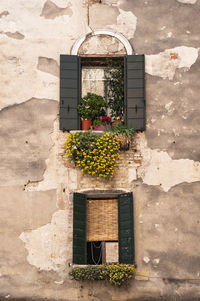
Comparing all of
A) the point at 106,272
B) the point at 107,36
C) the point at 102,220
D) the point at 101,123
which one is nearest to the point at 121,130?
the point at 101,123

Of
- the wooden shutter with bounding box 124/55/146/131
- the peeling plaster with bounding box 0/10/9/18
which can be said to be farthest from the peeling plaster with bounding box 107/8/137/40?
the peeling plaster with bounding box 0/10/9/18

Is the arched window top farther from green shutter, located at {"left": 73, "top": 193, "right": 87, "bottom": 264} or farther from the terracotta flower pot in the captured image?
green shutter, located at {"left": 73, "top": 193, "right": 87, "bottom": 264}

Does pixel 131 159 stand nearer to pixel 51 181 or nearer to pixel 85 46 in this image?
pixel 51 181

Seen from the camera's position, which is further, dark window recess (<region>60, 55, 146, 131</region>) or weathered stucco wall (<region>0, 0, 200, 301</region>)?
dark window recess (<region>60, 55, 146, 131</region>)

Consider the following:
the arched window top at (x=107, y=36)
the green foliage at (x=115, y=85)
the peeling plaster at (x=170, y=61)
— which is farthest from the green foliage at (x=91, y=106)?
the peeling plaster at (x=170, y=61)

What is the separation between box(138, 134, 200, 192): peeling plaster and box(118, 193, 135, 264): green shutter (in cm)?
57

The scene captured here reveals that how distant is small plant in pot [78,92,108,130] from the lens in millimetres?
→ 8008

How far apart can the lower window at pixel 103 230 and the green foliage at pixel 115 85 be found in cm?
188

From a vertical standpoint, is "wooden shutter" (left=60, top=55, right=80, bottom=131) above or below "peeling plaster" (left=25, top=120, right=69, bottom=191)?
above

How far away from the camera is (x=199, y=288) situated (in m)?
7.45

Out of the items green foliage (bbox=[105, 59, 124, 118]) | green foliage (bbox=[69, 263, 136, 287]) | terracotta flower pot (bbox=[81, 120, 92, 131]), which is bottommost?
green foliage (bbox=[69, 263, 136, 287])

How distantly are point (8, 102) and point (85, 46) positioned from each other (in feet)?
6.66

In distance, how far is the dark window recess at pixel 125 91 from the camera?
8055 millimetres

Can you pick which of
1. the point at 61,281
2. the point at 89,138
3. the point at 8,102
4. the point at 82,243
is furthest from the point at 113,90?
the point at 61,281
